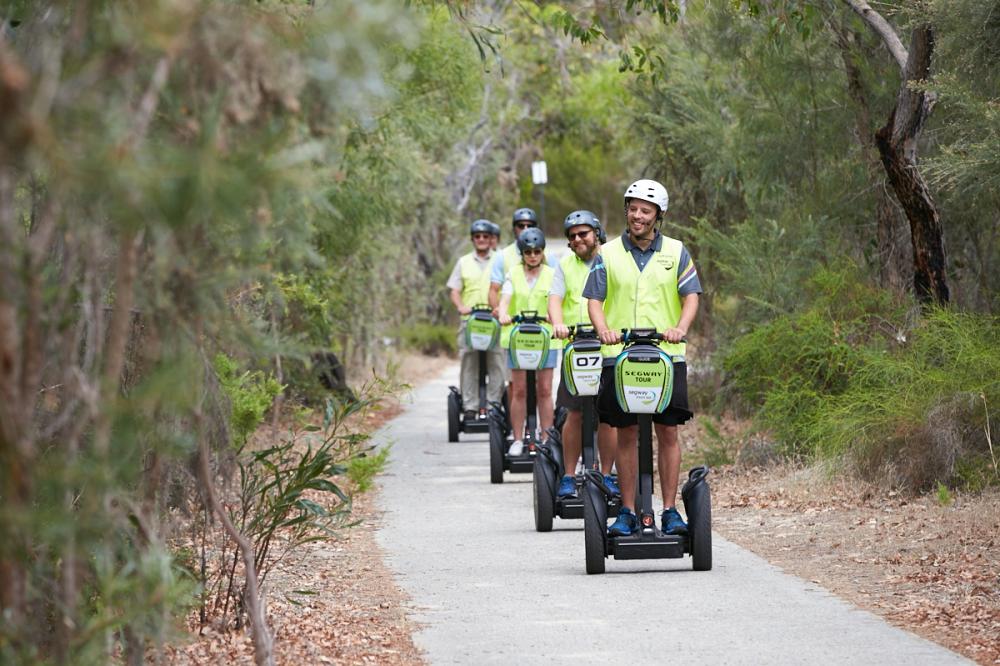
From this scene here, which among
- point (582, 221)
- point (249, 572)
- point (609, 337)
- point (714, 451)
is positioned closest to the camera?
point (249, 572)

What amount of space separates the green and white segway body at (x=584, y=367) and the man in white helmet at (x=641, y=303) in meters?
1.49

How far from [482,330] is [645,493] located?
8873mm

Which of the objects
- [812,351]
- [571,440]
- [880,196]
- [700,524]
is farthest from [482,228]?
[700,524]

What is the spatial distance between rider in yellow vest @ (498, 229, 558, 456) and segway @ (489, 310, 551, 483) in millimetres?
59

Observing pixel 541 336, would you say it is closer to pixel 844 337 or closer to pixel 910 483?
pixel 844 337

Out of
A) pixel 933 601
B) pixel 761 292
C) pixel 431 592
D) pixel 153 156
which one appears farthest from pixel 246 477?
pixel 761 292

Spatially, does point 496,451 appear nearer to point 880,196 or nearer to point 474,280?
point 474,280

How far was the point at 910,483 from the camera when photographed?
40.6 ft

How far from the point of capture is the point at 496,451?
1521 centimetres

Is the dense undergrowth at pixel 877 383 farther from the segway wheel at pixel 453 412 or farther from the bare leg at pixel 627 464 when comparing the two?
the segway wheel at pixel 453 412

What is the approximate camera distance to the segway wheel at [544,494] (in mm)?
11578

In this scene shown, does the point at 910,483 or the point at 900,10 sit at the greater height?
the point at 900,10

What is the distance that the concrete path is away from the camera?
7570mm

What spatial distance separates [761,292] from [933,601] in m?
7.18
